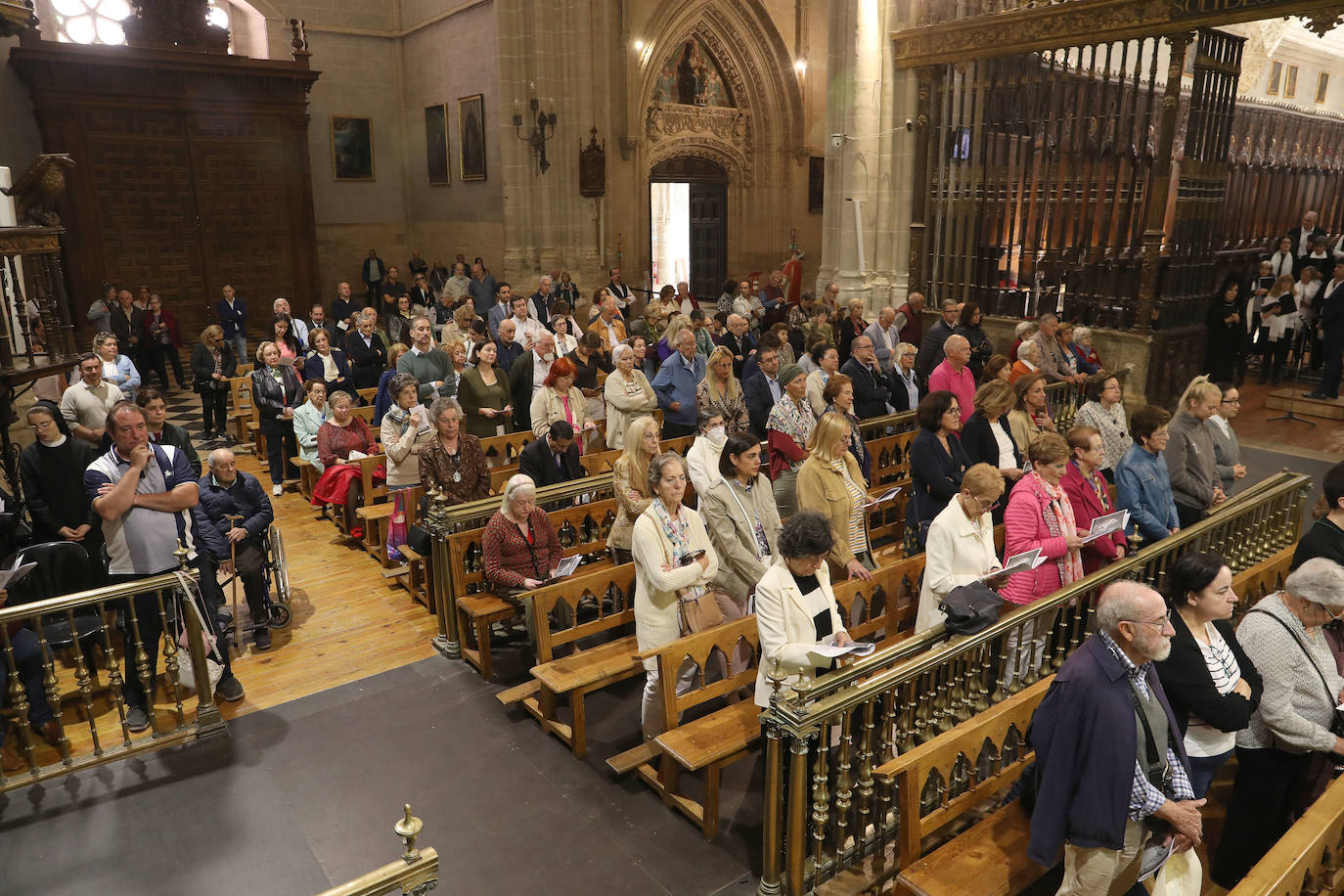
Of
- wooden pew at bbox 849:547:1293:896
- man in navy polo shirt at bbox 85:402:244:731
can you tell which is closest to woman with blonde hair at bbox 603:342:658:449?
man in navy polo shirt at bbox 85:402:244:731

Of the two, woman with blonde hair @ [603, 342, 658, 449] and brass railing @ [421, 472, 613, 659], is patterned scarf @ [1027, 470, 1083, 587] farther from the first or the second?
woman with blonde hair @ [603, 342, 658, 449]

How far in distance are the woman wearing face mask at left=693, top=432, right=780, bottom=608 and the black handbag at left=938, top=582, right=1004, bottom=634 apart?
1084 millimetres

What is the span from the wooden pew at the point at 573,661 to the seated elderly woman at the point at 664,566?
0.30m

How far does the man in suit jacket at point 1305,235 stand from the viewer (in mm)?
12695

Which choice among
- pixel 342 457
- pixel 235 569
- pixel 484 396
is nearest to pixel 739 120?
pixel 484 396

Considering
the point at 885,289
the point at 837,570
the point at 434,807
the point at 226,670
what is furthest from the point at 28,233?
the point at 885,289

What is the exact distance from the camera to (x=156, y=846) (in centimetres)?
397

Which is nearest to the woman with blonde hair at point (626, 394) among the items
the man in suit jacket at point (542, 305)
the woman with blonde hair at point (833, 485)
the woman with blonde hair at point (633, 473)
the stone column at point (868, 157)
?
the woman with blonde hair at point (633, 473)

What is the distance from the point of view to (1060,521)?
472cm

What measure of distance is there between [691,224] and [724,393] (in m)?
14.0

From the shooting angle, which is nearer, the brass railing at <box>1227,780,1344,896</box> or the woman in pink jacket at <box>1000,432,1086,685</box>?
the brass railing at <box>1227,780,1344,896</box>

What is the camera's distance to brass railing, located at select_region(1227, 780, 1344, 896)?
2656 mm

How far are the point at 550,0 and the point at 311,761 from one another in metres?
14.3

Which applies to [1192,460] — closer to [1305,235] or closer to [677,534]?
[677,534]
